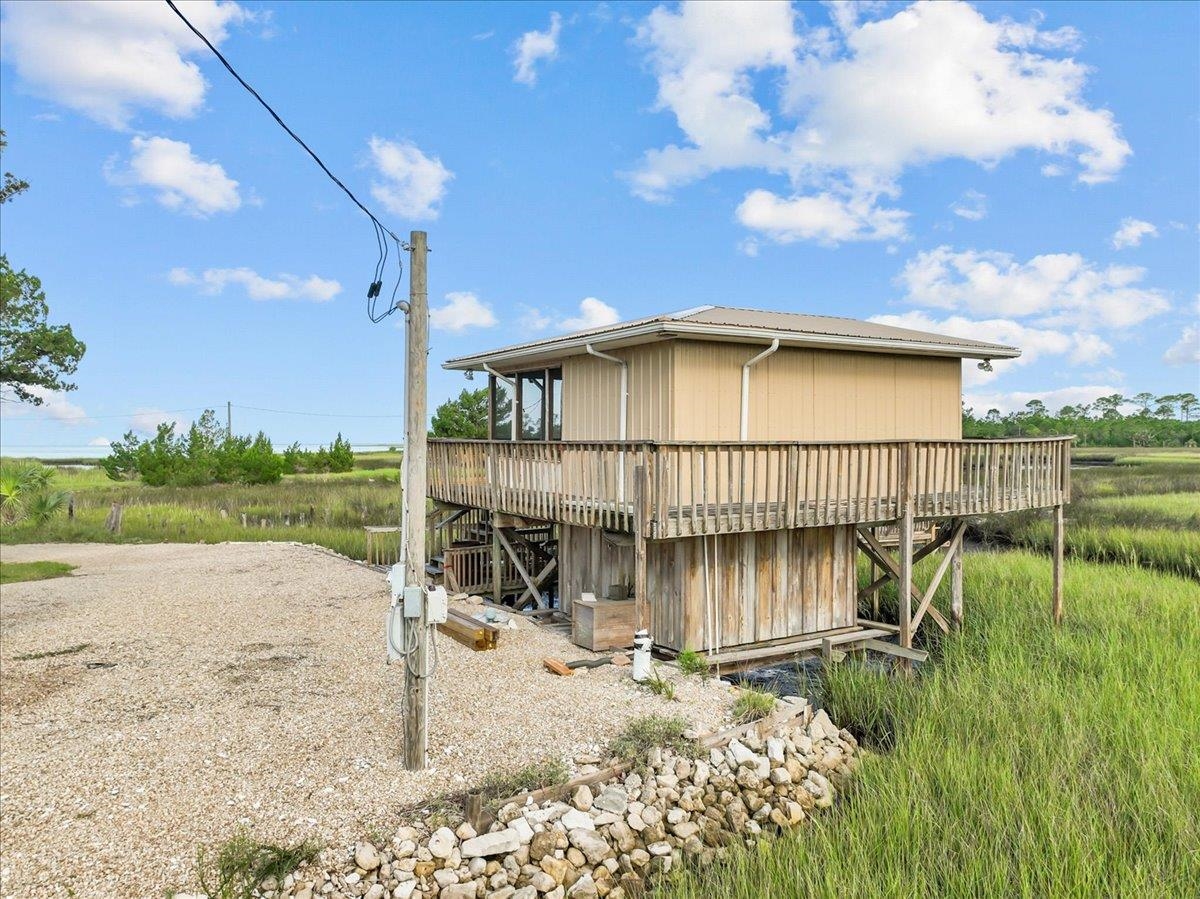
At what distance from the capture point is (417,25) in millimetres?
9148

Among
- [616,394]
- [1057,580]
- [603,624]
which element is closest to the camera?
[603,624]

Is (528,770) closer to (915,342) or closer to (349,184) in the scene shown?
(349,184)

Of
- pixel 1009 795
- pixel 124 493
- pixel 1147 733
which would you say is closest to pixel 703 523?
pixel 1009 795

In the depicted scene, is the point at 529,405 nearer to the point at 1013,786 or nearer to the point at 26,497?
the point at 1013,786

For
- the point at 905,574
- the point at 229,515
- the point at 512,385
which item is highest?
the point at 512,385

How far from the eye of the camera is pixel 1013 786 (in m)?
5.86

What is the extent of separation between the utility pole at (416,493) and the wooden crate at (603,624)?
11.0ft

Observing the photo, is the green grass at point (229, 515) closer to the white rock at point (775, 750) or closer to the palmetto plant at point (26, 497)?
the palmetto plant at point (26, 497)

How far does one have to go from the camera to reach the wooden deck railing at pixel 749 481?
28.7ft

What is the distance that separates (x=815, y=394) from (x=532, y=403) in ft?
17.3

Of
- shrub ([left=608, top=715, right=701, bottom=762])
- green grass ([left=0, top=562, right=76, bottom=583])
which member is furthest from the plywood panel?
green grass ([left=0, top=562, right=76, bottom=583])

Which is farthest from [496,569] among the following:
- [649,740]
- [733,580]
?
[649,740]

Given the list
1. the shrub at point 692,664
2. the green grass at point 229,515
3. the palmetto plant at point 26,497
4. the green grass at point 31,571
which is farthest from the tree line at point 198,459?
the shrub at point 692,664

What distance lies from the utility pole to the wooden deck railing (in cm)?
315
